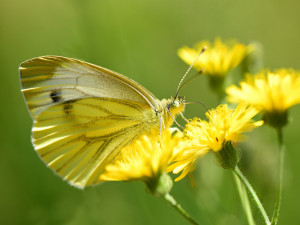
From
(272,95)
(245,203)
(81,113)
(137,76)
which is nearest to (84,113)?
(81,113)

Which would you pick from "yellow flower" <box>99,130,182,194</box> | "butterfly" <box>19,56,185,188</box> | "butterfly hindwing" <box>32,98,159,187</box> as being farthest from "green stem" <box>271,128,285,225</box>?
"butterfly hindwing" <box>32,98,159,187</box>

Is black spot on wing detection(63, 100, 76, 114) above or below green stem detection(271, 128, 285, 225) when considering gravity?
above

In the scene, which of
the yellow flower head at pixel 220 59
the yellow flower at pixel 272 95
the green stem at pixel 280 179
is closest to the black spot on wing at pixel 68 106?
the yellow flower head at pixel 220 59

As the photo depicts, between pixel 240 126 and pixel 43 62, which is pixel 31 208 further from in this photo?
pixel 240 126

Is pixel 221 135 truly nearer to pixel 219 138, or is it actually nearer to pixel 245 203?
pixel 219 138

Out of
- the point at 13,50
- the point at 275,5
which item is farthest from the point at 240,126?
the point at 275,5

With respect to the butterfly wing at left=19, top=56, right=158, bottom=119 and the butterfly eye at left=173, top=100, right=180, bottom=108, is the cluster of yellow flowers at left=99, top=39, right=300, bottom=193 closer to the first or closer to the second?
the butterfly eye at left=173, top=100, right=180, bottom=108

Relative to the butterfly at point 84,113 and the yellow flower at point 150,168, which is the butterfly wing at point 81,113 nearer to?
the butterfly at point 84,113
